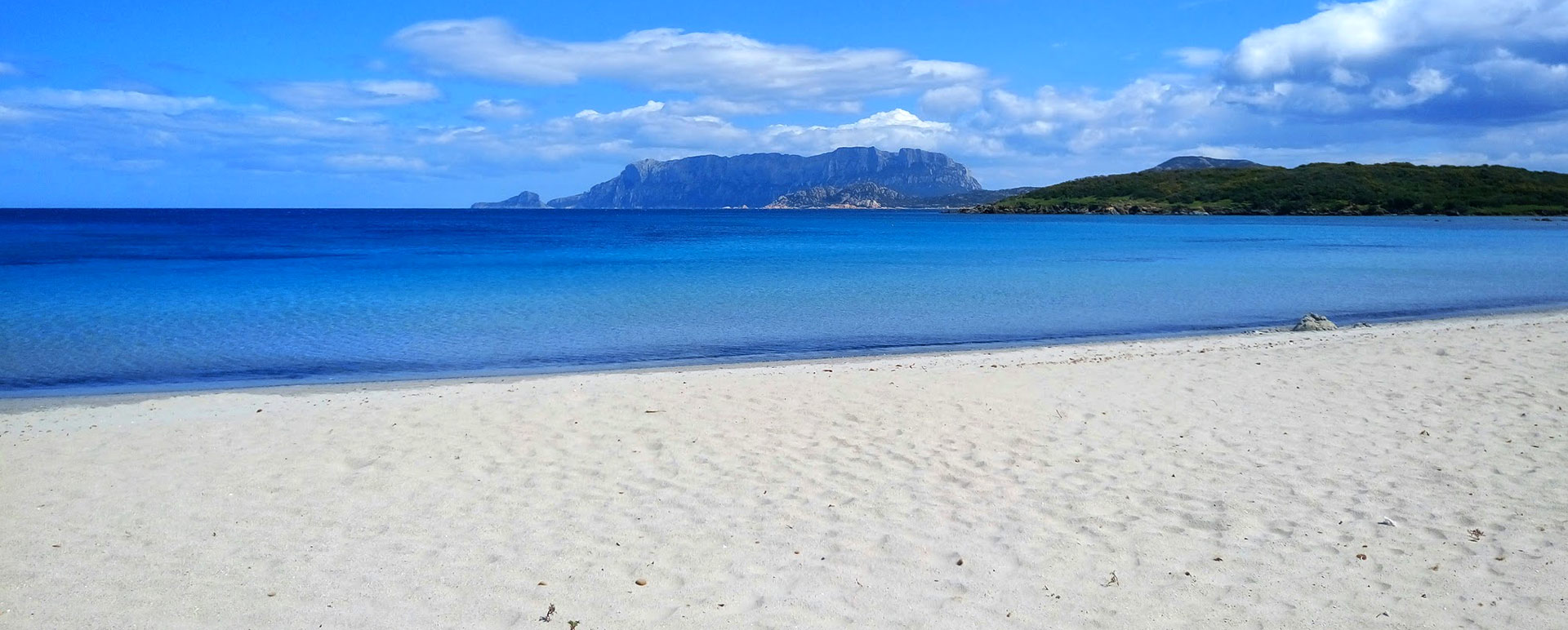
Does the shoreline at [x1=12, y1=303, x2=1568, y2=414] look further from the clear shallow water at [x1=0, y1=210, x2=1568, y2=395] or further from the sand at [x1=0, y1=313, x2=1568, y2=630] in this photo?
the sand at [x1=0, y1=313, x2=1568, y2=630]

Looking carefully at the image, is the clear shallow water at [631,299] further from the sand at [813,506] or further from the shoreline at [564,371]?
the sand at [813,506]

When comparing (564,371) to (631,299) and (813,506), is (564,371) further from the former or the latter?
(631,299)

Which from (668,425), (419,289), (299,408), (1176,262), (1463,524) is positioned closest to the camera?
(1463,524)

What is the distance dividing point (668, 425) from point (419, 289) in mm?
19427

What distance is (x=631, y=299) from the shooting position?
23.2 m

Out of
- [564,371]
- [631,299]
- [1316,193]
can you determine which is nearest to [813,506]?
[564,371]

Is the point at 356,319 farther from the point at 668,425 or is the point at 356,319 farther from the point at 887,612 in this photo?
the point at 887,612

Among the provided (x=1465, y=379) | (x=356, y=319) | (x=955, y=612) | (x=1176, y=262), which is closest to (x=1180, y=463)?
(x=955, y=612)

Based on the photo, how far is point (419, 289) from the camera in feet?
85.6

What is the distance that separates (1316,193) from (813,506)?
5009 inches

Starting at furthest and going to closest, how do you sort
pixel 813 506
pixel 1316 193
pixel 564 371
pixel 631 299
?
pixel 1316 193
pixel 631 299
pixel 564 371
pixel 813 506

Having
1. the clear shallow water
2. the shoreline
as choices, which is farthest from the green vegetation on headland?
the shoreline

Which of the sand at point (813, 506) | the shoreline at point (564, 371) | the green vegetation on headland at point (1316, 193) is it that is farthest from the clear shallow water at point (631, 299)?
the green vegetation on headland at point (1316, 193)

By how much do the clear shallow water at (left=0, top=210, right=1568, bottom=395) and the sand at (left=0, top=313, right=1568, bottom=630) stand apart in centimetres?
433
